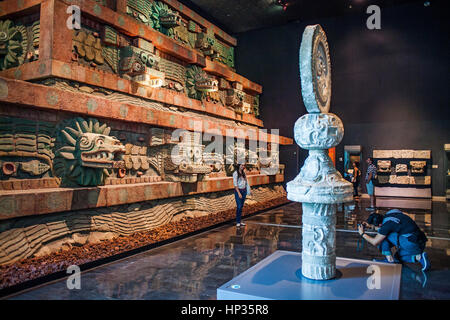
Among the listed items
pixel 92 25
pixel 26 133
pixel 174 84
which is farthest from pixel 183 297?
pixel 174 84

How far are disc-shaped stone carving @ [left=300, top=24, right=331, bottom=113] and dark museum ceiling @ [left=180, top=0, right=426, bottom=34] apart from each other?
966cm

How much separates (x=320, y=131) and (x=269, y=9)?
11216mm

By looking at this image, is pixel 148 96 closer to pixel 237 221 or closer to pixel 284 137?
pixel 237 221

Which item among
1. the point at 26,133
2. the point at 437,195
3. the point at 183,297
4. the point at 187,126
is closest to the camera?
the point at 183,297

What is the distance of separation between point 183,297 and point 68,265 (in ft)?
5.88

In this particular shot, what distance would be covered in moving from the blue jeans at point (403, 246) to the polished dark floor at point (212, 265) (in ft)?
0.59

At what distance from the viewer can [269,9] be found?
43.7ft

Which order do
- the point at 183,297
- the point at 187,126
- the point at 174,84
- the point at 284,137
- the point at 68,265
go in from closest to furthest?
the point at 183,297 → the point at 68,265 → the point at 187,126 → the point at 174,84 → the point at 284,137

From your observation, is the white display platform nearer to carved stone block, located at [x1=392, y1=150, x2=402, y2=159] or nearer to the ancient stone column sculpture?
the ancient stone column sculpture

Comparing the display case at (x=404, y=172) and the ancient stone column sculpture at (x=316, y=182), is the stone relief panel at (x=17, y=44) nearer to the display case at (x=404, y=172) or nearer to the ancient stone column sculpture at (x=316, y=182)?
the ancient stone column sculpture at (x=316, y=182)

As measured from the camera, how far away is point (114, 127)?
6.30m

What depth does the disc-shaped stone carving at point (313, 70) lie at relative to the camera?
3750 mm

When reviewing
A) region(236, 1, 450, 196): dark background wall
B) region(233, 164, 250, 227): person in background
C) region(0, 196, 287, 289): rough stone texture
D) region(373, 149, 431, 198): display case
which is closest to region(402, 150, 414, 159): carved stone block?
region(373, 149, 431, 198): display case

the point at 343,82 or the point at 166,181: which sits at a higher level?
the point at 343,82
